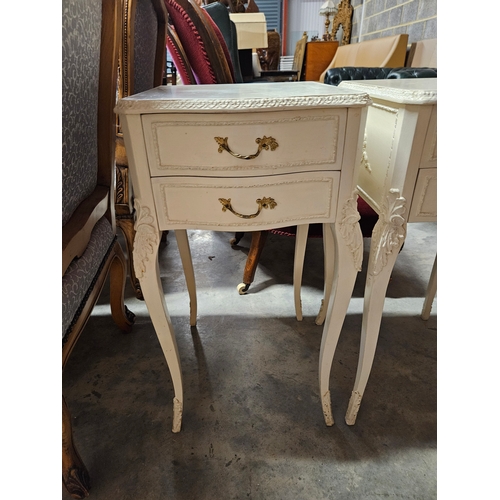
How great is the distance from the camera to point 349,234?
66 centimetres

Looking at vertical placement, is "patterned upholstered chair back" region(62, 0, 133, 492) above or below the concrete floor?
above

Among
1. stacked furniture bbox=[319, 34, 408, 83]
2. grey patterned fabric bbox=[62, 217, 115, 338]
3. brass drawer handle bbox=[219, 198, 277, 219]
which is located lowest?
grey patterned fabric bbox=[62, 217, 115, 338]

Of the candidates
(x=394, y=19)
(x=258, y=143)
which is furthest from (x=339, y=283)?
(x=394, y=19)

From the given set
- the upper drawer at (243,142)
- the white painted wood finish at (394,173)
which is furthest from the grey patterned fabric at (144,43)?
the white painted wood finish at (394,173)

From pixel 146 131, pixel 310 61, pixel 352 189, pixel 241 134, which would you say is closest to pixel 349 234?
pixel 352 189

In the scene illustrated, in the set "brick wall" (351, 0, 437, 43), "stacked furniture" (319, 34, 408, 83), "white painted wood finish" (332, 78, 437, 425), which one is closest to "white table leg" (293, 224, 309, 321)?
"white painted wood finish" (332, 78, 437, 425)

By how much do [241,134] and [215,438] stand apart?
2.34 ft

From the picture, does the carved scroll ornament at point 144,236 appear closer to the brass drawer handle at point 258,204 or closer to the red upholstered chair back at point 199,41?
the brass drawer handle at point 258,204

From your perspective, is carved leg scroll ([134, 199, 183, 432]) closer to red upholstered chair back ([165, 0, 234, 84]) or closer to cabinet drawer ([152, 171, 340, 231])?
cabinet drawer ([152, 171, 340, 231])

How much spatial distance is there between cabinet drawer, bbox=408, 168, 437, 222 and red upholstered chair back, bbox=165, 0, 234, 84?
0.82 meters

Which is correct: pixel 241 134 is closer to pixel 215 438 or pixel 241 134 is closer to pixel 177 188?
pixel 177 188

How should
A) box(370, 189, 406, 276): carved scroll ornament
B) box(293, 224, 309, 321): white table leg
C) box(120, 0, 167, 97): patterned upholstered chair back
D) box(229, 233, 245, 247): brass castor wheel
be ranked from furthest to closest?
box(229, 233, 245, 247): brass castor wheel, box(293, 224, 309, 321): white table leg, box(120, 0, 167, 97): patterned upholstered chair back, box(370, 189, 406, 276): carved scroll ornament

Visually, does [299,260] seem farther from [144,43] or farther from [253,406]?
[144,43]

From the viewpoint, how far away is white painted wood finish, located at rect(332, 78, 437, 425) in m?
0.58
